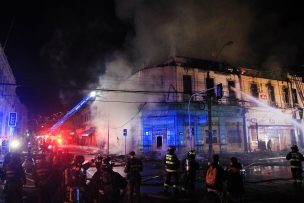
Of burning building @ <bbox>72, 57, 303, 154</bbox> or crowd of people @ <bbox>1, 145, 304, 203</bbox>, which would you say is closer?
crowd of people @ <bbox>1, 145, 304, 203</bbox>

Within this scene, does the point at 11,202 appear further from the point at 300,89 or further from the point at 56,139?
the point at 300,89

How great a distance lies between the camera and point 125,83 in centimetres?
3038

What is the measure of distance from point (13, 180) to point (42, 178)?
1394 millimetres

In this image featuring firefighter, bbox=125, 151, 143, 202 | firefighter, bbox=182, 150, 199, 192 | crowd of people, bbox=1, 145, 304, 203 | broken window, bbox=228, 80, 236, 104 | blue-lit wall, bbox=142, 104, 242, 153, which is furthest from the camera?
broken window, bbox=228, 80, 236, 104

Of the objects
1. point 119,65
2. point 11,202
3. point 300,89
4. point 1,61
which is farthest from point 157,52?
point 11,202

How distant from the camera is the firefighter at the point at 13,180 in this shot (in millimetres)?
8234

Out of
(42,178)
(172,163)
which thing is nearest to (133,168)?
(172,163)

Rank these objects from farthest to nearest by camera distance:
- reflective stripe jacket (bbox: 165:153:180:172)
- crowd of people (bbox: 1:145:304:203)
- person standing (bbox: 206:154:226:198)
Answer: reflective stripe jacket (bbox: 165:153:180:172) → person standing (bbox: 206:154:226:198) → crowd of people (bbox: 1:145:304:203)

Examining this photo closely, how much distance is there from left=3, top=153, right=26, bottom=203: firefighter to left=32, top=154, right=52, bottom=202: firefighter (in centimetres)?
110

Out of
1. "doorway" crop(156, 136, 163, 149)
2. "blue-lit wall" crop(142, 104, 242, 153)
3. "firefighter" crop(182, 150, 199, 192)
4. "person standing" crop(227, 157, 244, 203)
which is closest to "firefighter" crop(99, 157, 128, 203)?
"person standing" crop(227, 157, 244, 203)

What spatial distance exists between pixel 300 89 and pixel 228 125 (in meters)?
13.8

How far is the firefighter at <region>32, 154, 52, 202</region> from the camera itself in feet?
24.7

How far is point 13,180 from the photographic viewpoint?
8.25m

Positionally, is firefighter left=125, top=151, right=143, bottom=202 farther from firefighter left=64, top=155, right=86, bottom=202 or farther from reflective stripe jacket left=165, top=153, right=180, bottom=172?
firefighter left=64, top=155, right=86, bottom=202
